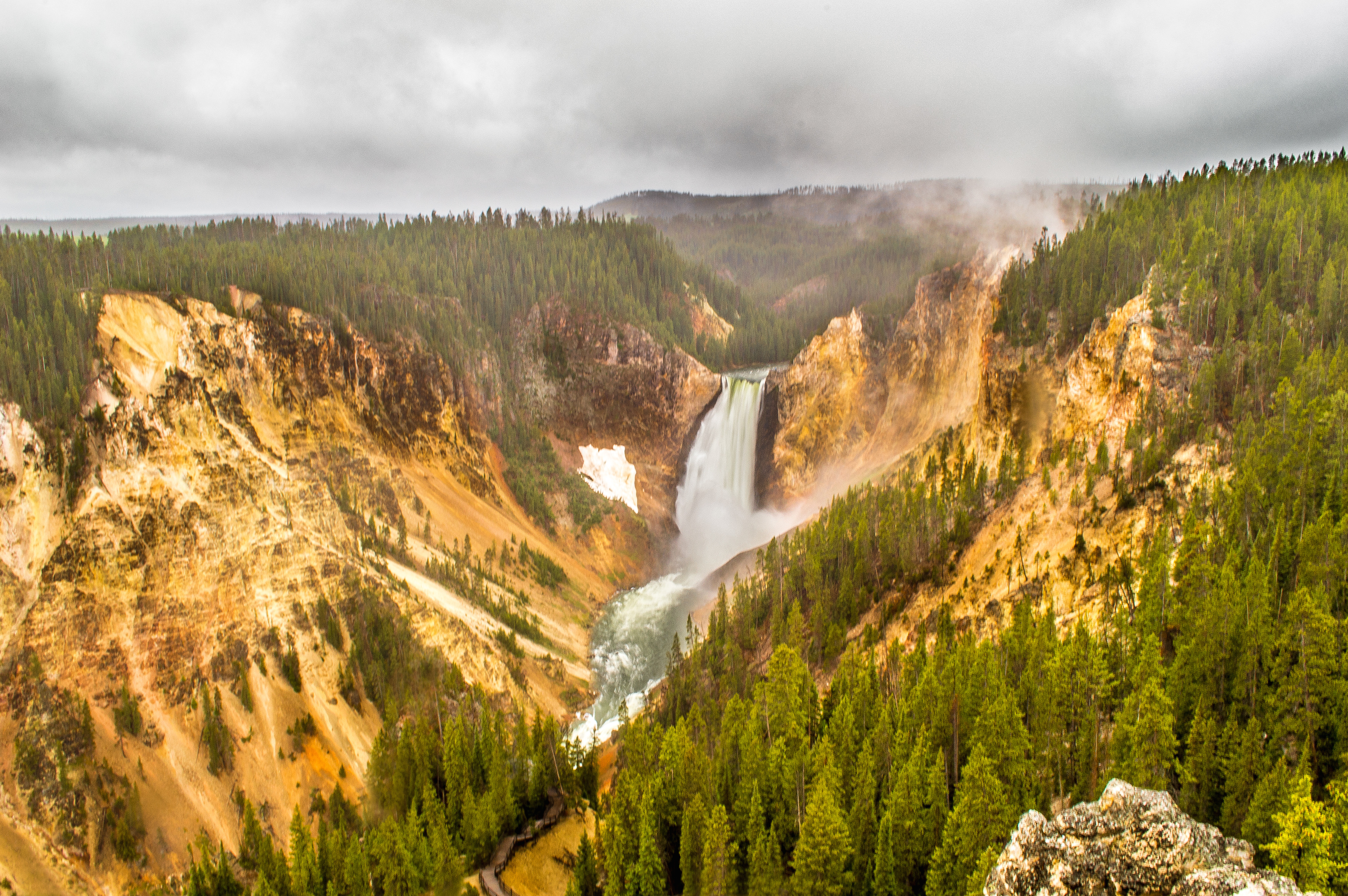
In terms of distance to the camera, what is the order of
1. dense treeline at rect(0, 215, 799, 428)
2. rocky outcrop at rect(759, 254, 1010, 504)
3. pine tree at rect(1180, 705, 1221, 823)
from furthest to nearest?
rocky outcrop at rect(759, 254, 1010, 504) < dense treeline at rect(0, 215, 799, 428) < pine tree at rect(1180, 705, 1221, 823)

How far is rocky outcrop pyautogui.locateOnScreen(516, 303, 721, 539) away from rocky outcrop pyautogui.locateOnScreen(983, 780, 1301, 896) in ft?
295

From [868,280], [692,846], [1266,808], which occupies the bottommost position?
[692,846]

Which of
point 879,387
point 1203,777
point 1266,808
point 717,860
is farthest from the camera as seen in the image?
point 879,387

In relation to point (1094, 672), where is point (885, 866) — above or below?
below

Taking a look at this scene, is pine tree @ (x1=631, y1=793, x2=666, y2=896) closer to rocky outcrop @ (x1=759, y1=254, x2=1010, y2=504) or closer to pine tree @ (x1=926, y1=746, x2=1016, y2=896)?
pine tree @ (x1=926, y1=746, x2=1016, y2=896)

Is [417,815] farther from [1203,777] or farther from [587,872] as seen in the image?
[1203,777]

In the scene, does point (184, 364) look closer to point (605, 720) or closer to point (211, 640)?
point (211, 640)

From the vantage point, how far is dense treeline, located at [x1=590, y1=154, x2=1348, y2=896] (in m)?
30.7

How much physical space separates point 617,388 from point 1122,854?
3852 inches

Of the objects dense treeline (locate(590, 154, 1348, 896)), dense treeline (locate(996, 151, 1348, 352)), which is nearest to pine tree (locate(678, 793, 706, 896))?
dense treeline (locate(590, 154, 1348, 896))

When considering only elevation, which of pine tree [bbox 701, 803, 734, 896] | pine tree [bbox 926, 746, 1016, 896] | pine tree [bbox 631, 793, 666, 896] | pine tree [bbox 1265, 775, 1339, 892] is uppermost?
pine tree [bbox 1265, 775, 1339, 892]

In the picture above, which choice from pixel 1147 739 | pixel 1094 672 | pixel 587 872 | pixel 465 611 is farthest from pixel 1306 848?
pixel 465 611

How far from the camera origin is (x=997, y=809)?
30.3 meters

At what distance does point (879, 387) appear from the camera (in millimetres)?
97875
